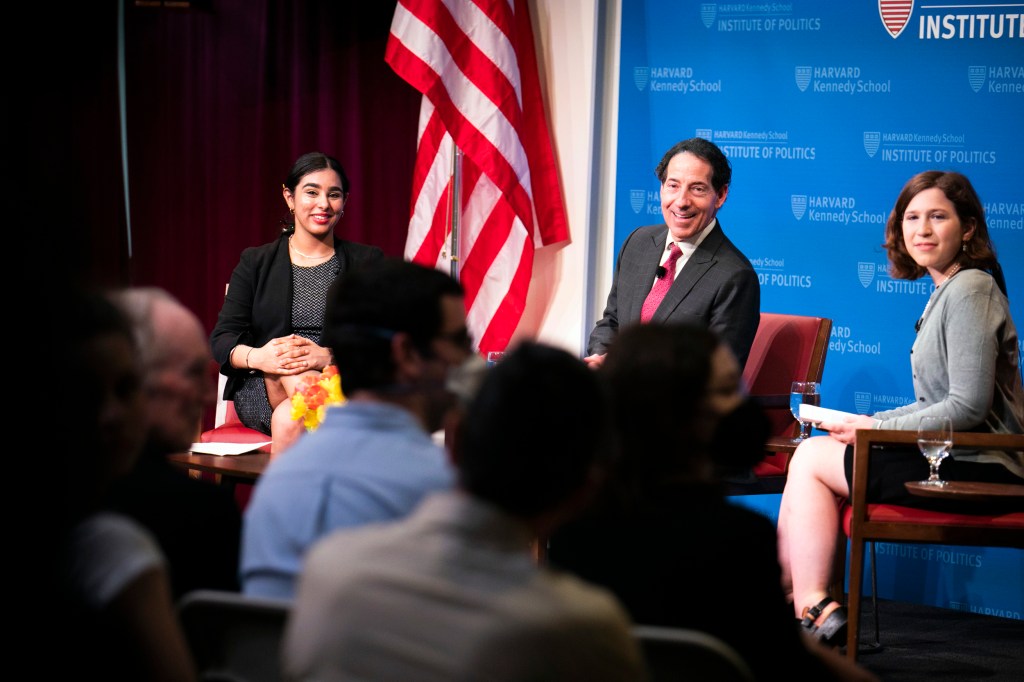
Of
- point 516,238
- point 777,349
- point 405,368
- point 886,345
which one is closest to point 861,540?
point 777,349

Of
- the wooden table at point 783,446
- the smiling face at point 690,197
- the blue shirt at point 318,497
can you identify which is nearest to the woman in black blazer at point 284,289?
the smiling face at point 690,197

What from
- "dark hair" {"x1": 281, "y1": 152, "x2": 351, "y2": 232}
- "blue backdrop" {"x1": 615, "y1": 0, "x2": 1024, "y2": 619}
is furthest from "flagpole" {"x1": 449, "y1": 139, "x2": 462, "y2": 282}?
"blue backdrop" {"x1": 615, "y1": 0, "x2": 1024, "y2": 619}

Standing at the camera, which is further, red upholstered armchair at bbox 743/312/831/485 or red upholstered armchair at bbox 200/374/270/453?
red upholstered armchair at bbox 200/374/270/453

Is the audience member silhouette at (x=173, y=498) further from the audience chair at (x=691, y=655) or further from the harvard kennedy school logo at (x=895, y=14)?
the harvard kennedy school logo at (x=895, y=14)

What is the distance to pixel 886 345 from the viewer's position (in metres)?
5.19

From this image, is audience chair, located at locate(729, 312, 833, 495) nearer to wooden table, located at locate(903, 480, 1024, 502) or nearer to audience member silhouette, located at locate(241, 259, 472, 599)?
wooden table, located at locate(903, 480, 1024, 502)

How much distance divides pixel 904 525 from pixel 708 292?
3.91 feet

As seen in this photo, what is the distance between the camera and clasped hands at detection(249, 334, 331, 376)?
481 cm

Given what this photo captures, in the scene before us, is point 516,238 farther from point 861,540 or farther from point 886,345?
point 861,540

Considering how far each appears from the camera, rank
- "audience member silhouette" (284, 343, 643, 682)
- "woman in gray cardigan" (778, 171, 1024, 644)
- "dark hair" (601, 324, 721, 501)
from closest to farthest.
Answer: "audience member silhouette" (284, 343, 643, 682) → "dark hair" (601, 324, 721, 501) → "woman in gray cardigan" (778, 171, 1024, 644)

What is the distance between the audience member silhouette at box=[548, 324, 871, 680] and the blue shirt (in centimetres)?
24

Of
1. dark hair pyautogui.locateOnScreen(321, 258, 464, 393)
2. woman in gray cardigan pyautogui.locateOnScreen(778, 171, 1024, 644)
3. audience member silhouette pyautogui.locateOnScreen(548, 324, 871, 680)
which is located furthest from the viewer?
woman in gray cardigan pyautogui.locateOnScreen(778, 171, 1024, 644)

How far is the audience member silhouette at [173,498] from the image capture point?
70.5 inches

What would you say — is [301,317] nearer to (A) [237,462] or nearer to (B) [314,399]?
(A) [237,462]
